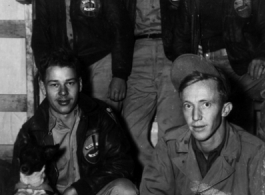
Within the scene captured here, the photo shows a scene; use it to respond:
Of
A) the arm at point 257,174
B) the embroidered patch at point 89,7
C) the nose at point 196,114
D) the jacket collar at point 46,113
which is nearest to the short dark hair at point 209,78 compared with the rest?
the nose at point 196,114

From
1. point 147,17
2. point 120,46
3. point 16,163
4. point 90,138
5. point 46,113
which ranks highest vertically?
point 147,17

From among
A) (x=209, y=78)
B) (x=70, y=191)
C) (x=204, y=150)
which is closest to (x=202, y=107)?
(x=209, y=78)

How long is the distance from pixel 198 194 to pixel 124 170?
0.65 meters

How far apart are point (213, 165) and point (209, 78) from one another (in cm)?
51

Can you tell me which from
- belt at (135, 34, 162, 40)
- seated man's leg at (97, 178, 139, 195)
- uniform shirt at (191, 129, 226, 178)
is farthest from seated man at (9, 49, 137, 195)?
belt at (135, 34, 162, 40)

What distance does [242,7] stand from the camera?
406 cm

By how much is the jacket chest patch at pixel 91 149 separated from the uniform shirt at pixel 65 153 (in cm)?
9

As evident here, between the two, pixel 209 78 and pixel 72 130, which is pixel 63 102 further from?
pixel 209 78

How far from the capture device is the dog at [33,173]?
3.00 meters

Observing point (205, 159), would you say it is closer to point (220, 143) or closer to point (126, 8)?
point (220, 143)

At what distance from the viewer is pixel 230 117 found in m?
4.73

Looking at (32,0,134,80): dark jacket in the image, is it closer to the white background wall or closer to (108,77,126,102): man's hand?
(108,77,126,102): man's hand

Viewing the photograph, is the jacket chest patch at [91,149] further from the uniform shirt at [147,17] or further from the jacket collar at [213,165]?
the uniform shirt at [147,17]

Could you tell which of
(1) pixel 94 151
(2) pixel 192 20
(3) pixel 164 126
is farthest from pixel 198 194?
(2) pixel 192 20
